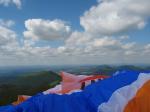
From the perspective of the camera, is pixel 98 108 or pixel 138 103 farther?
pixel 98 108

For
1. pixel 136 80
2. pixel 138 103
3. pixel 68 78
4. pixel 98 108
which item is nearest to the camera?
pixel 138 103

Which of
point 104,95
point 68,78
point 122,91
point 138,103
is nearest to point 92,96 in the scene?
point 104,95

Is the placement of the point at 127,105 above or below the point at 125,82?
below

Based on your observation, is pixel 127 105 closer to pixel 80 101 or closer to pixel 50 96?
pixel 80 101

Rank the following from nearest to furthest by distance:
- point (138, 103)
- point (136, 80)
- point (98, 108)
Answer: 1. point (138, 103)
2. point (98, 108)
3. point (136, 80)

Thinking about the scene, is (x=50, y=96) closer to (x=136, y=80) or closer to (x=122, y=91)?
(x=122, y=91)

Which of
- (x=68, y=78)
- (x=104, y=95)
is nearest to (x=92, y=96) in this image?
(x=104, y=95)
